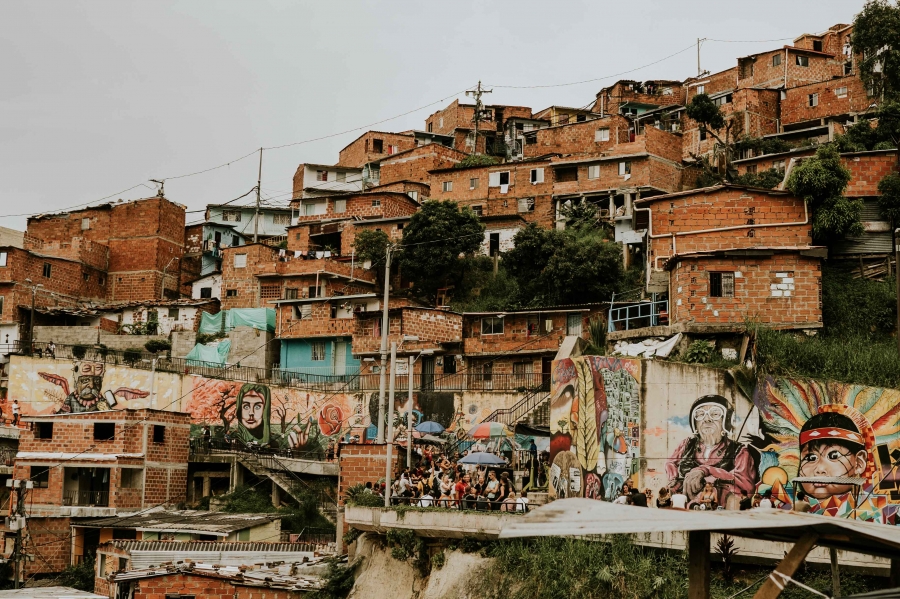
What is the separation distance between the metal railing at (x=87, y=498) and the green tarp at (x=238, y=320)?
16724 mm

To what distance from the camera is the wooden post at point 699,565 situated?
8.60 metres

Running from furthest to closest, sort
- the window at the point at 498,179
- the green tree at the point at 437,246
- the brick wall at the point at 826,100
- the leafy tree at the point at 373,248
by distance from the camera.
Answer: the window at the point at 498,179 → the brick wall at the point at 826,100 → the leafy tree at the point at 373,248 → the green tree at the point at 437,246

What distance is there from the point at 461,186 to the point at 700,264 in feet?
104

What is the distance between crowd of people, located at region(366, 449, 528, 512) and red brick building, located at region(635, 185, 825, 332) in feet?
24.9

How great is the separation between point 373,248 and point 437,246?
525 cm

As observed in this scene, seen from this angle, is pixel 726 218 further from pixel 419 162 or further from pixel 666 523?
pixel 419 162

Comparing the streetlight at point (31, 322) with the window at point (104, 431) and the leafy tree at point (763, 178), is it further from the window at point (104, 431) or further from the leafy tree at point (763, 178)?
the leafy tree at point (763, 178)

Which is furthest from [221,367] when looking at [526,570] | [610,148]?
[526,570]

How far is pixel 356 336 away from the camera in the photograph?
47750 millimetres

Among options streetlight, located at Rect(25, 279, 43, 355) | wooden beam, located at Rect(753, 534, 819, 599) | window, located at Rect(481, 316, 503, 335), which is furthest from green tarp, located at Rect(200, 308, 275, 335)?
wooden beam, located at Rect(753, 534, 819, 599)

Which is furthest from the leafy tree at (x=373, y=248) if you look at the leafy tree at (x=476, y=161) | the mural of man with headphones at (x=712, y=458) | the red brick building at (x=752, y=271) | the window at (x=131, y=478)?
the mural of man with headphones at (x=712, y=458)

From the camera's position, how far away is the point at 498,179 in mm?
58969

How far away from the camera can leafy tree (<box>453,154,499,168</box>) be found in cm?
6128

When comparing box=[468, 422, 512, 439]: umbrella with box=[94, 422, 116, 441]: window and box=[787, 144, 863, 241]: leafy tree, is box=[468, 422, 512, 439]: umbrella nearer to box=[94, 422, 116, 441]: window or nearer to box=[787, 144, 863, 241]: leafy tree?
box=[787, 144, 863, 241]: leafy tree
